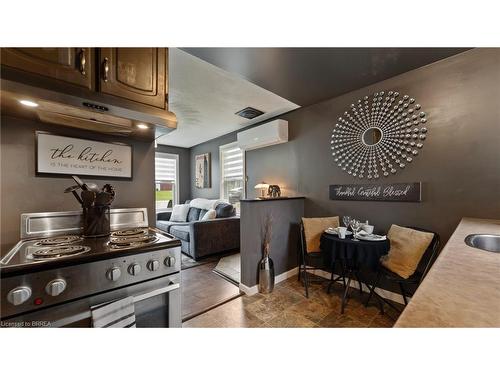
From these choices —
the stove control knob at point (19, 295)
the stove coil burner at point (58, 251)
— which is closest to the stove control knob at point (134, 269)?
the stove coil burner at point (58, 251)

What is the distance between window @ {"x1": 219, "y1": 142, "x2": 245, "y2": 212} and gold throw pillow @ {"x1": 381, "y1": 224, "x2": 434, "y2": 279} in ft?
9.24

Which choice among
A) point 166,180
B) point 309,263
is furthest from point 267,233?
point 166,180

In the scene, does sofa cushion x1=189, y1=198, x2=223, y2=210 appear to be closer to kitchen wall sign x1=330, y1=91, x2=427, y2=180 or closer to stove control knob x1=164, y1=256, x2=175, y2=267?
kitchen wall sign x1=330, y1=91, x2=427, y2=180

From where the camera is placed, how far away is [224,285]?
2.49m

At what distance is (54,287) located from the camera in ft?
2.37

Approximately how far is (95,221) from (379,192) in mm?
2697

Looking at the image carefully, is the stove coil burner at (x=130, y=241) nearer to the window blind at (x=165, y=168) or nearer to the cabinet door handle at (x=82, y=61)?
the cabinet door handle at (x=82, y=61)

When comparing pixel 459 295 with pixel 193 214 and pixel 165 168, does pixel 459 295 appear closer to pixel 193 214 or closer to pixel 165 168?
pixel 193 214

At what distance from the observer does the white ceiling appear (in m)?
2.04

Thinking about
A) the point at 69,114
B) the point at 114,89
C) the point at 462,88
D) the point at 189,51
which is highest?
the point at 189,51

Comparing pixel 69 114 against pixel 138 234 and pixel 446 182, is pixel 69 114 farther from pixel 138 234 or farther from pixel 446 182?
pixel 446 182
